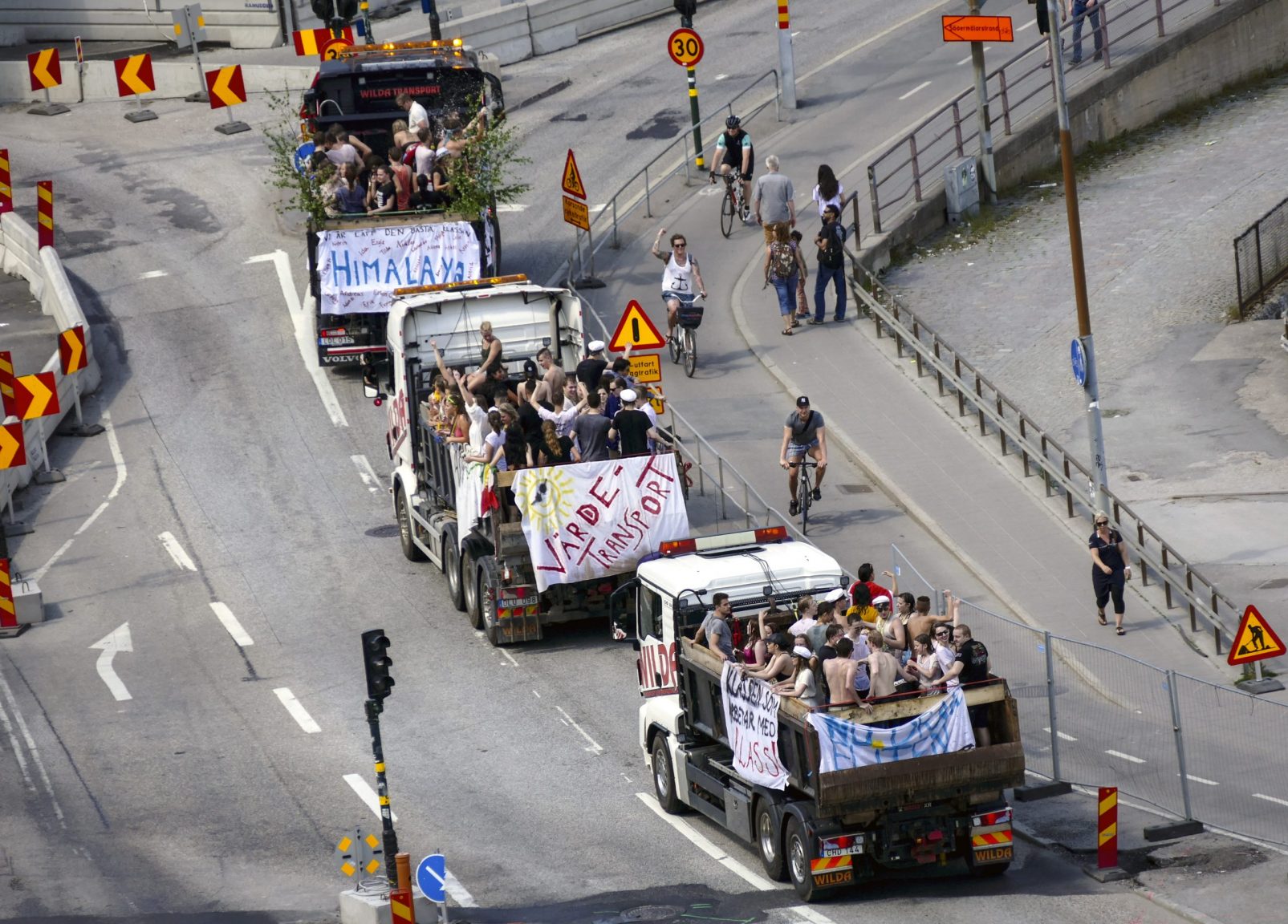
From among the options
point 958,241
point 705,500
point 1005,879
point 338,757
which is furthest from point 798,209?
point 1005,879

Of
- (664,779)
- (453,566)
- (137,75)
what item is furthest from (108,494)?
(137,75)

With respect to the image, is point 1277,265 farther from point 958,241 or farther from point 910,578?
point 910,578

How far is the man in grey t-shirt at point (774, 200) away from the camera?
32.2 metres

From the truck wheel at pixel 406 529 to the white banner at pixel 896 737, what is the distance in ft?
34.5

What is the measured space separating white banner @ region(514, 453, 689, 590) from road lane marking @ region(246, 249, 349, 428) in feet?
28.4

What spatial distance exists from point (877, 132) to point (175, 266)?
13.2 m

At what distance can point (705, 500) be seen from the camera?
27156mm

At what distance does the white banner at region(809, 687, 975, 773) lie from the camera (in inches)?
655

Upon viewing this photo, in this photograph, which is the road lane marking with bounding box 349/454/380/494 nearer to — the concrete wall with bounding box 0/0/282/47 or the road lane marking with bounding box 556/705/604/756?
the road lane marking with bounding box 556/705/604/756

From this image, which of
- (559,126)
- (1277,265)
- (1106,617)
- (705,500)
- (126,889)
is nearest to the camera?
(126,889)

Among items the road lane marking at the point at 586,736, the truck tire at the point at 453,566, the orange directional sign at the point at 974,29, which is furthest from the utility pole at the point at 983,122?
the road lane marking at the point at 586,736

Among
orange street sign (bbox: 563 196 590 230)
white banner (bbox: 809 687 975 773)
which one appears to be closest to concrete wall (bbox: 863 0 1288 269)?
orange street sign (bbox: 563 196 590 230)

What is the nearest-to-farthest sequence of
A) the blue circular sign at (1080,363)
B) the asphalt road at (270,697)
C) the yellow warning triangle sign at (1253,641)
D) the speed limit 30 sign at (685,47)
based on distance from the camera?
1. the asphalt road at (270,697)
2. the yellow warning triangle sign at (1253,641)
3. the blue circular sign at (1080,363)
4. the speed limit 30 sign at (685,47)

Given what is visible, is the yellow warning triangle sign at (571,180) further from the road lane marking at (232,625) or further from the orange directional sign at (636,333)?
the road lane marking at (232,625)
